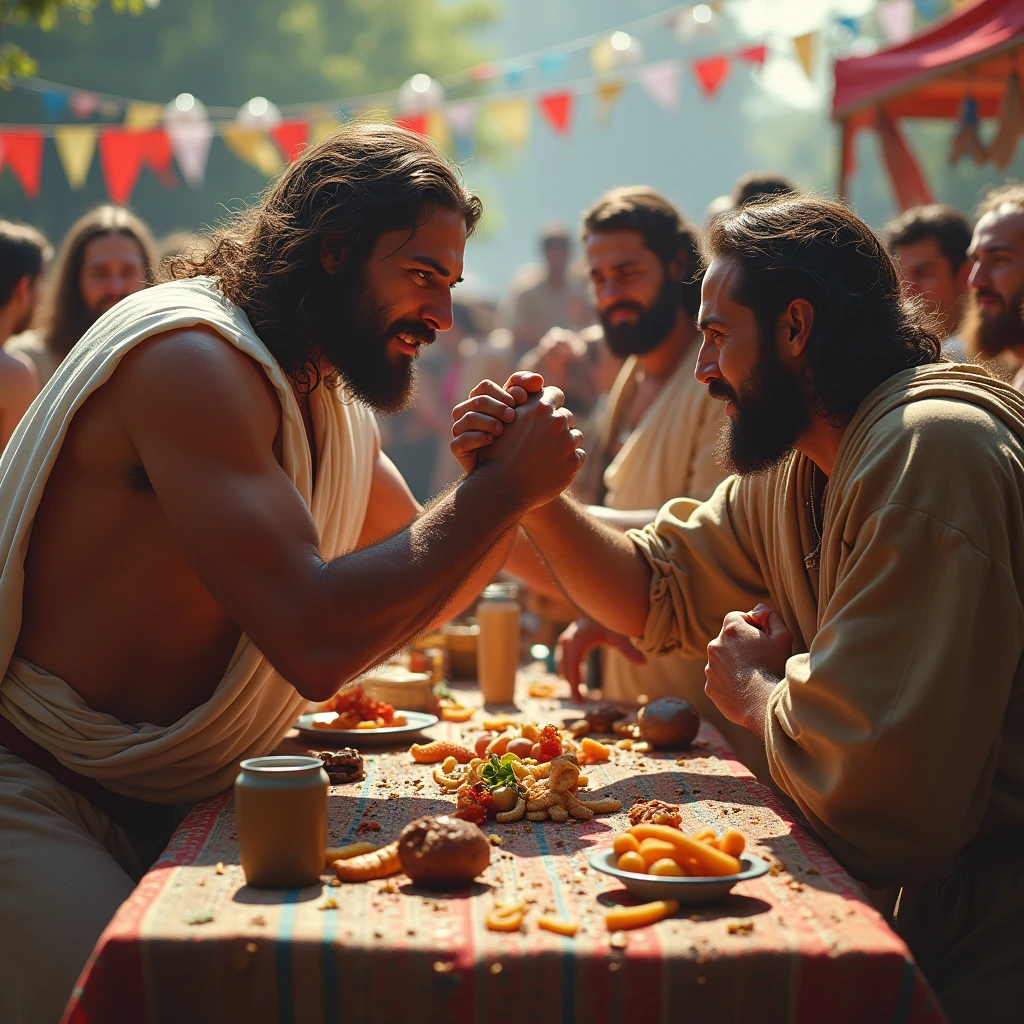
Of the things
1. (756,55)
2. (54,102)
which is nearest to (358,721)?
(756,55)

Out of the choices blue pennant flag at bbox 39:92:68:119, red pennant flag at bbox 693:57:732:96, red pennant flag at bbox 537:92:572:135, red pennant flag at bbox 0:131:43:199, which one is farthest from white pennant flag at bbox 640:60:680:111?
red pennant flag at bbox 0:131:43:199

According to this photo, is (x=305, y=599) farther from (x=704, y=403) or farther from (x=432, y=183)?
(x=704, y=403)

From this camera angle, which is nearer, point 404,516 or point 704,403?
point 404,516

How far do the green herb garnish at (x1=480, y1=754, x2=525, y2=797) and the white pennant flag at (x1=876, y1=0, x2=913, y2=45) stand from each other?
25.0ft

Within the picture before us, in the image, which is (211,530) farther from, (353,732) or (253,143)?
(253,143)

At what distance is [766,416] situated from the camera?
Result: 277 centimetres

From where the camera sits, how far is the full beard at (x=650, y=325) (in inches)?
191

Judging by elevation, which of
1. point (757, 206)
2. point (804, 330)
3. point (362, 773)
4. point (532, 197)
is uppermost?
point (532, 197)

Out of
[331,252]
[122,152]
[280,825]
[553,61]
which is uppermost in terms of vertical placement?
[553,61]

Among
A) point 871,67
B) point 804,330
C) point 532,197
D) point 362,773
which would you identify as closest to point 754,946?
point 362,773

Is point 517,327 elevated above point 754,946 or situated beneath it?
elevated above

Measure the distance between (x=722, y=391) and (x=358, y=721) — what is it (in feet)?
4.01

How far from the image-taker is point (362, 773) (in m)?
2.70

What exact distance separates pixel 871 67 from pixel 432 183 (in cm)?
533
